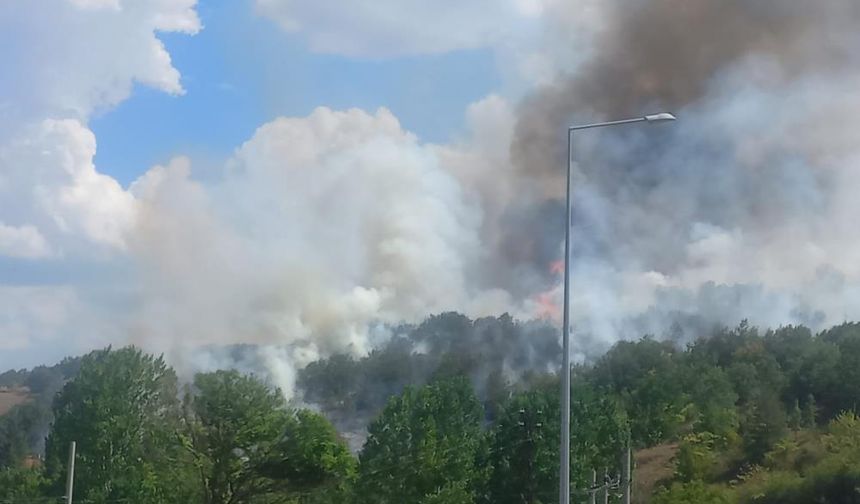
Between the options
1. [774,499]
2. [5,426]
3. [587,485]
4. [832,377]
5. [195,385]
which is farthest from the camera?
[5,426]

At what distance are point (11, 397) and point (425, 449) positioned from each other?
13054 centimetres

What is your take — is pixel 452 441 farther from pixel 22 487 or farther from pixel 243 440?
pixel 22 487

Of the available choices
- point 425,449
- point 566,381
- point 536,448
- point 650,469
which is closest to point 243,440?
point 425,449

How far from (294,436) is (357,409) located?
64931 mm

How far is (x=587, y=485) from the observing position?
61.8 metres

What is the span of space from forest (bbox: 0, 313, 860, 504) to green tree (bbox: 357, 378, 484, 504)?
0.31 ft

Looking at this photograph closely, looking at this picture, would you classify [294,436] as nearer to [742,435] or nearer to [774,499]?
[774,499]

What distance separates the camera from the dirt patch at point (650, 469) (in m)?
74.0

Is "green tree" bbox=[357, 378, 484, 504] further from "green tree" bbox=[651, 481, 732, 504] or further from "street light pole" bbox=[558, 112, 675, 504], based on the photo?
"street light pole" bbox=[558, 112, 675, 504]

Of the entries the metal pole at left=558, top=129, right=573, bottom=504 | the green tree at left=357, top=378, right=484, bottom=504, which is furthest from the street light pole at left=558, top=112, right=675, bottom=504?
the green tree at left=357, top=378, right=484, bottom=504

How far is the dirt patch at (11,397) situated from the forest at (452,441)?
72120mm

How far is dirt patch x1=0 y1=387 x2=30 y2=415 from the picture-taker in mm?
165875

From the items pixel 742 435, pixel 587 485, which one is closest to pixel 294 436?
pixel 587 485

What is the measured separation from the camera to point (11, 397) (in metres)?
180
